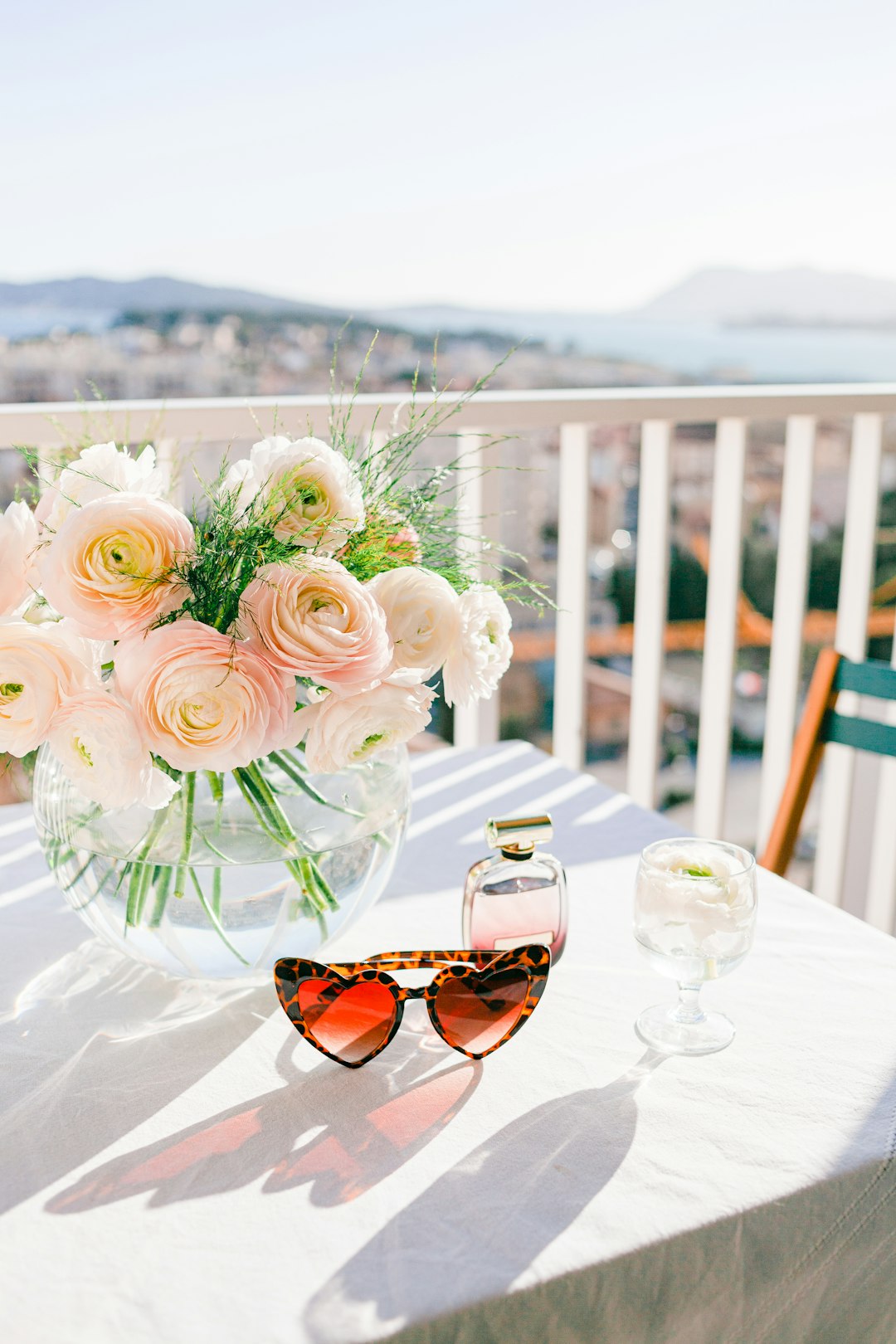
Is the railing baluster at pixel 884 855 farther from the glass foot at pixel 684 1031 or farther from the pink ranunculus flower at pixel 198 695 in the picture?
the pink ranunculus flower at pixel 198 695

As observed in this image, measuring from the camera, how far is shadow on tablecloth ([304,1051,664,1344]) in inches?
21.0

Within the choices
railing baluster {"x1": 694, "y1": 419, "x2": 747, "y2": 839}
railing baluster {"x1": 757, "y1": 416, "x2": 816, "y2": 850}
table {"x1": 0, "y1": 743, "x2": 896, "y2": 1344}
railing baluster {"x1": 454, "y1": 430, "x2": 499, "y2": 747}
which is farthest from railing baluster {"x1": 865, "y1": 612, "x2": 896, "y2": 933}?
table {"x1": 0, "y1": 743, "x2": 896, "y2": 1344}

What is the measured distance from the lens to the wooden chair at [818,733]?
54.9 inches

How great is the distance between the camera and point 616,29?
1162 centimetres

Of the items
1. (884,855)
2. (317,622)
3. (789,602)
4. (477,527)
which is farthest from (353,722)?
(884,855)

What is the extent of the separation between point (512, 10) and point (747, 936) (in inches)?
504

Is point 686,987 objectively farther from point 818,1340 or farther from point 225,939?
point 225,939

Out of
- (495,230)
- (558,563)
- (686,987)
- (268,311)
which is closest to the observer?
(686,987)

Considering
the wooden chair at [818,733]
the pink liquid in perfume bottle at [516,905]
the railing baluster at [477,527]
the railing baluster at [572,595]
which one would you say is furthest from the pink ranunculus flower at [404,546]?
the railing baluster at [572,595]

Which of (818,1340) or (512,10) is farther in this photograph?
(512,10)

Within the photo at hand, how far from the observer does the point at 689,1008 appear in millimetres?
771

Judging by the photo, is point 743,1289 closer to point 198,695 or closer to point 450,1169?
point 450,1169

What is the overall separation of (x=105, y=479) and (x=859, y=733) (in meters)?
1.04

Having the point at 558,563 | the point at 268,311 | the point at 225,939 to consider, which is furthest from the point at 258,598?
the point at 268,311
